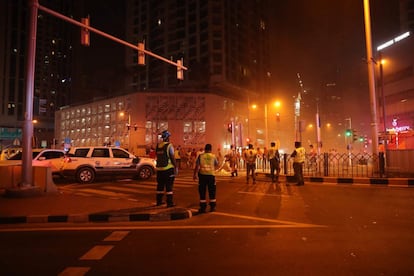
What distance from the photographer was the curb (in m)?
8.03

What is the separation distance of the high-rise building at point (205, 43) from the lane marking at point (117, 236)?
53.9 meters

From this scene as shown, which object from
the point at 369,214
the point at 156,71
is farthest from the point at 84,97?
the point at 369,214

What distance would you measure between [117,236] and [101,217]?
183 cm

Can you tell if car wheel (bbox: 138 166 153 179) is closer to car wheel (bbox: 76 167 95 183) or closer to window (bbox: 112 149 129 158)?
window (bbox: 112 149 129 158)

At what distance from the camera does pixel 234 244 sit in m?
5.89

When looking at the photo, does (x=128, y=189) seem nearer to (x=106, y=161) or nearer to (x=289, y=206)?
(x=106, y=161)

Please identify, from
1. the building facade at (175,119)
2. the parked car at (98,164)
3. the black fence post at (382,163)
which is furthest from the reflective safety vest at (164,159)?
the building facade at (175,119)

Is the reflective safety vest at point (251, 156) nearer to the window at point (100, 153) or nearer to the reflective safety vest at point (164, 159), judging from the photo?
the window at point (100, 153)

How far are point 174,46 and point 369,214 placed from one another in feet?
251

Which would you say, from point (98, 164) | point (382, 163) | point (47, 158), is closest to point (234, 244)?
point (382, 163)

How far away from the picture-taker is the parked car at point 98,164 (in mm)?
17203

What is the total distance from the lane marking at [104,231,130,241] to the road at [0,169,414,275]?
0.02m

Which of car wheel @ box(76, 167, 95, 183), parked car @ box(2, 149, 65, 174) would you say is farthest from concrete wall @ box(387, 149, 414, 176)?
parked car @ box(2, 149, 65, 174)

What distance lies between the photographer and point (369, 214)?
837 centimetres
